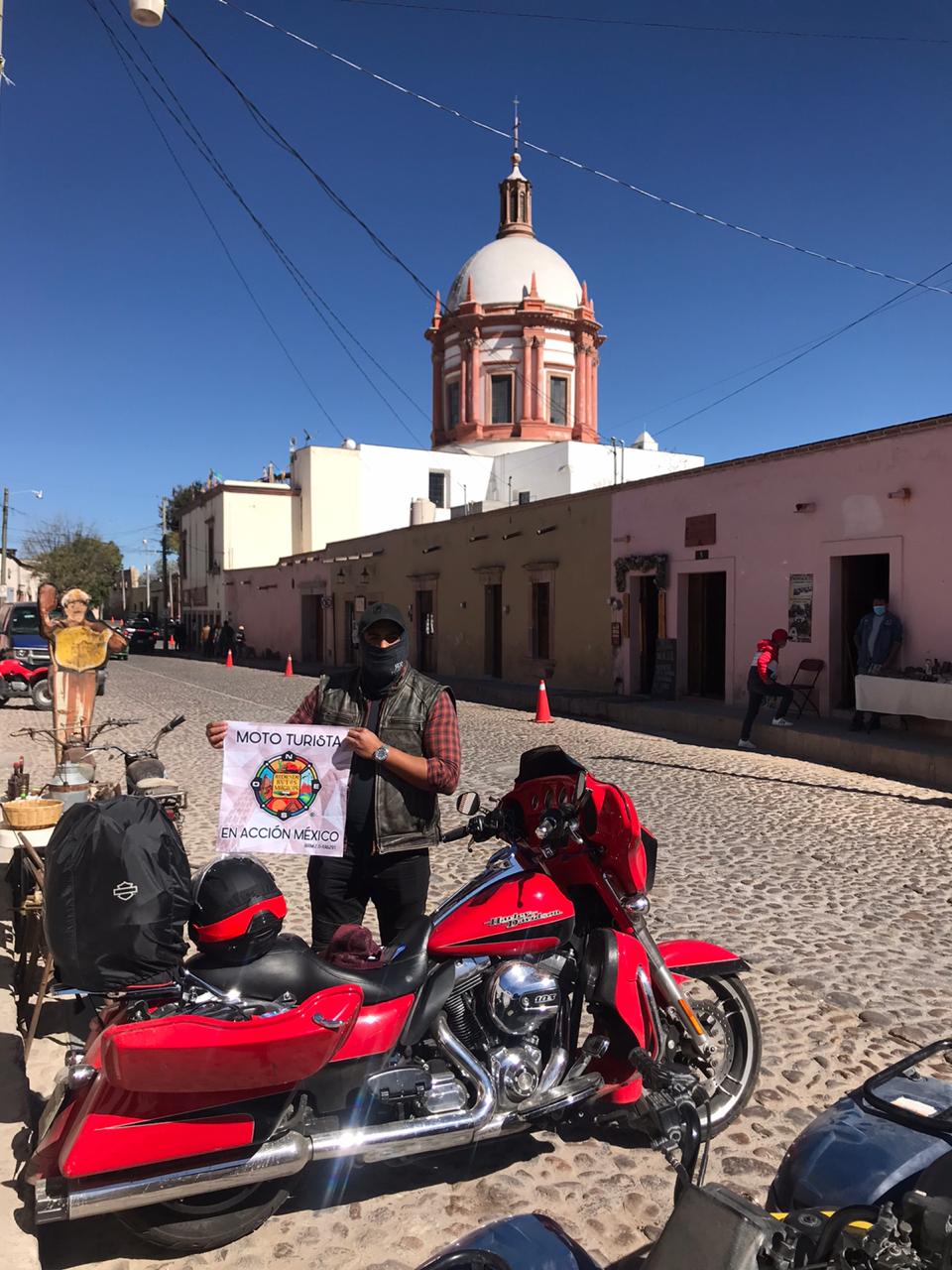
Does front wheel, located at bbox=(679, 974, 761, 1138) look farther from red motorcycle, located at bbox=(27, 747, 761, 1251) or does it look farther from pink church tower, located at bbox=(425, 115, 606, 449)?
pink church tower, located at bbox=(425, 115, 606, 449)

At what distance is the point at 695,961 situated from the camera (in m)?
3.25

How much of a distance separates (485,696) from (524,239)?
83.8ft

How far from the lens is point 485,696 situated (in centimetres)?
2091

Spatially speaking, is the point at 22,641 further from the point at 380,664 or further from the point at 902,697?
the point at 380,664

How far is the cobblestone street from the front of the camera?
2.73 m

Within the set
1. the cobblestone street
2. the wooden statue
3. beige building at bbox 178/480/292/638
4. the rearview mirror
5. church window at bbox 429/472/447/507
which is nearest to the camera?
the cobblestone street

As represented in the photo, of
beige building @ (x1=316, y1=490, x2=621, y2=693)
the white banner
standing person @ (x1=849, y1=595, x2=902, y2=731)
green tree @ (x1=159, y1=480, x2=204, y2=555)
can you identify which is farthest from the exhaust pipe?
green tree @ (x1=159, y1=480, x2=204, y2=555)

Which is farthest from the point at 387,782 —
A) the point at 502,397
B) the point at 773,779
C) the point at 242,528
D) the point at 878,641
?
the point at 242,528

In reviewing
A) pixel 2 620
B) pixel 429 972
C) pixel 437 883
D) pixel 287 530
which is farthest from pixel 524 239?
pixel 429 972

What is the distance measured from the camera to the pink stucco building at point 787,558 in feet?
42.5

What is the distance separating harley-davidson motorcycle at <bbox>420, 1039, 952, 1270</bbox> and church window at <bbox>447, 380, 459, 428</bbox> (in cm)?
3765

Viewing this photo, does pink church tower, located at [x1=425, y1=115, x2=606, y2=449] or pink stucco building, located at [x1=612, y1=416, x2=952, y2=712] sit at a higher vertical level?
pink church tower, located at [x1=425, y1=115, x2=606, y2=449]

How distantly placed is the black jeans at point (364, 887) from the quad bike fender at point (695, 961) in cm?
88

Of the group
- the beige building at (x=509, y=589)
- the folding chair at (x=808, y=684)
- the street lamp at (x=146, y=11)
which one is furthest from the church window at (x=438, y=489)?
the street lamp at (x=146, y=11)
